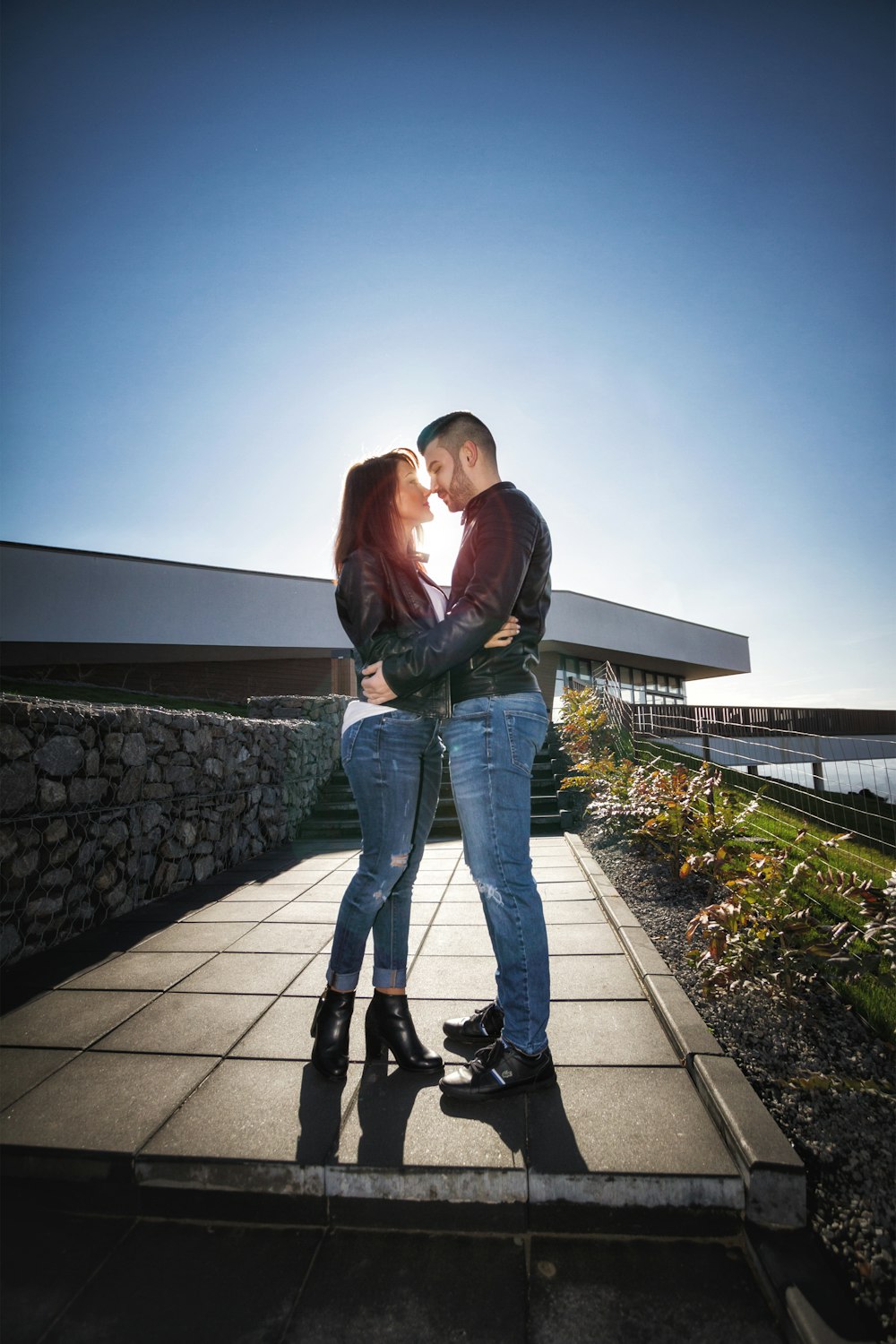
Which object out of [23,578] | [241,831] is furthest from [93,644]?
[241,831]

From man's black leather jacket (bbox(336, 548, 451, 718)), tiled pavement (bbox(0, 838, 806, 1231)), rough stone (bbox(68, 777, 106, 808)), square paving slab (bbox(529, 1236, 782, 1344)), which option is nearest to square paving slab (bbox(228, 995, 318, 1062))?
tiled pavement (bbox(0, 838, 806, 1231))

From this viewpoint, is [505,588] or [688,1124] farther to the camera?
[505,588]

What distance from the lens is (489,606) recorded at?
180 centimetres

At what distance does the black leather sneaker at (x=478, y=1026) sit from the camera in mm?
2203

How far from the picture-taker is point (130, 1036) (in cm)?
237

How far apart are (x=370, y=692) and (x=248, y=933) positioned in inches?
99.4

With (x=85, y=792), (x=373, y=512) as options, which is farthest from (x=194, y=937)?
(x=373, y=512)

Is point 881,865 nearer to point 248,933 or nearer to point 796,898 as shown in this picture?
point 796,898

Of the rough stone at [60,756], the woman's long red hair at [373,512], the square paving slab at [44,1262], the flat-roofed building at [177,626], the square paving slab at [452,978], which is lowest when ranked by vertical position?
the square paving slab at [44,1262]

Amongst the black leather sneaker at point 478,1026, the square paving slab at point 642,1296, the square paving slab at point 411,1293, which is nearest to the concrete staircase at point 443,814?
the black leather sneaker at point 478,1026

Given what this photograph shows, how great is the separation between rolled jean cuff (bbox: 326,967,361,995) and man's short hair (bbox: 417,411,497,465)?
1.83 meters

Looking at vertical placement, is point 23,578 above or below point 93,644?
above

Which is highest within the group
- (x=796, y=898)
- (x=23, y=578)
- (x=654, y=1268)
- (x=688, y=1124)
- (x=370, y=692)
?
(x=23, y=578)

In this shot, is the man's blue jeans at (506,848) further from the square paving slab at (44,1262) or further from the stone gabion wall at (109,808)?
the stone gabion wall at (109,808)
